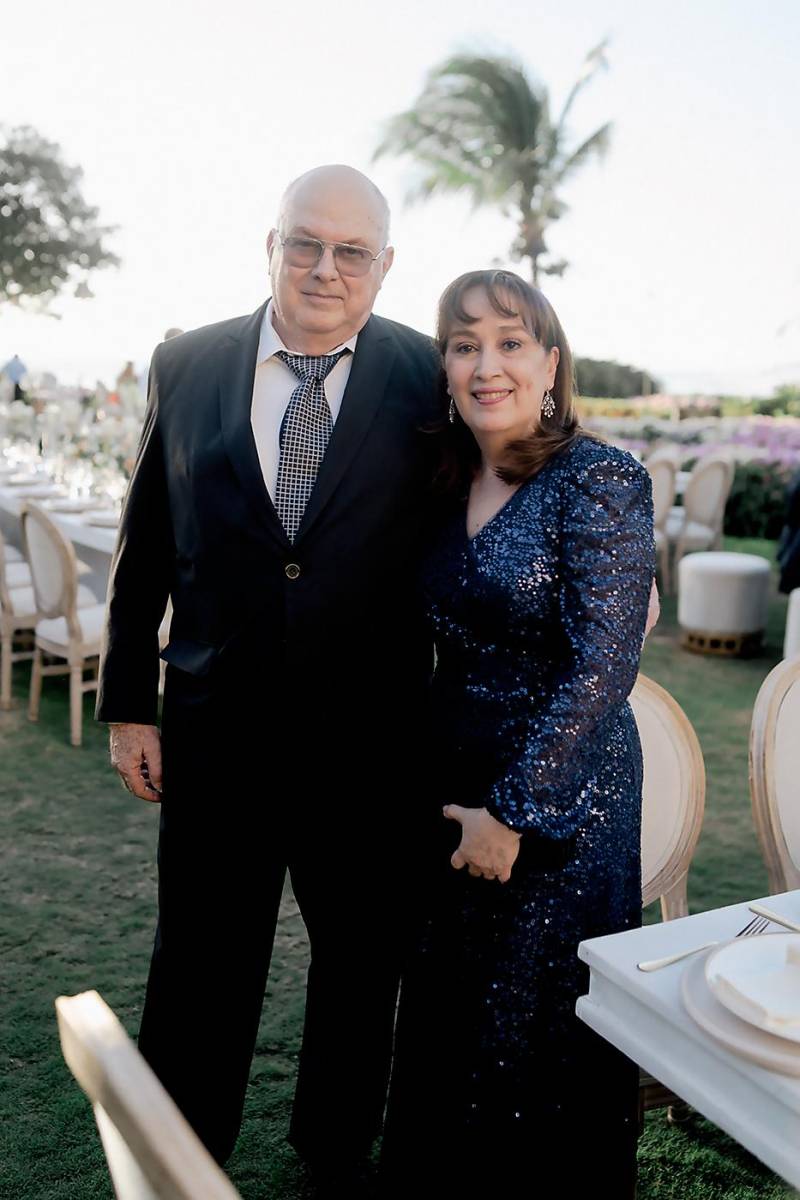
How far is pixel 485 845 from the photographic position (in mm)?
1665

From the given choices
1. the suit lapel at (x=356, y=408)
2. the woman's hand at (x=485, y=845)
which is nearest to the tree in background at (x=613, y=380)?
the suit lapel at (x=356, y=408)

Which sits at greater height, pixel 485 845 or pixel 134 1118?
pixel 134 1118

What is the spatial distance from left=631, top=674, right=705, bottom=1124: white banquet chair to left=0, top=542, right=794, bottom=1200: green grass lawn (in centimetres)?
67

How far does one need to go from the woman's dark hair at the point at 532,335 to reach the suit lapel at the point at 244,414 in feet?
1.07

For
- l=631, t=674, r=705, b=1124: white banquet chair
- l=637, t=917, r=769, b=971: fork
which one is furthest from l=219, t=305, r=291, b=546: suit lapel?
l=637, t=917, r=769, b=971: fork

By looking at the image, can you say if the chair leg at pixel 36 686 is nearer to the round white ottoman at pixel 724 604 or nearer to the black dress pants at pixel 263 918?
the black dress pants at pixel 263 918

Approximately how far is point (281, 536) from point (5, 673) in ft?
13.3

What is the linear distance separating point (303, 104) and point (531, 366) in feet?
89.0

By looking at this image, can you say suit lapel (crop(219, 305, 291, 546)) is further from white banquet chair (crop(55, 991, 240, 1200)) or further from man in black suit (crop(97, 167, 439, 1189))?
white banquet chair (crop(55, 991, 240, 1200))

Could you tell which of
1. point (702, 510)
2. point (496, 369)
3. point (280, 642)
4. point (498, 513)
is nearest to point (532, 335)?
point (496, 369)

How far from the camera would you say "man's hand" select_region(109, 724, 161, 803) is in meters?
2.18

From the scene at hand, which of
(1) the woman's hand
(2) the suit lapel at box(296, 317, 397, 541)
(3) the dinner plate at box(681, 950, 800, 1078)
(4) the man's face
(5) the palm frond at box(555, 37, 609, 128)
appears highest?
(5) the palm frond at box(555, 37, 609, 128)

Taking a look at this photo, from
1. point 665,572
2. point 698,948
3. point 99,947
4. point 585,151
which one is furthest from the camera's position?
point 585,151

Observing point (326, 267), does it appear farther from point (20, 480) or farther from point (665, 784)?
point (20, 480)
